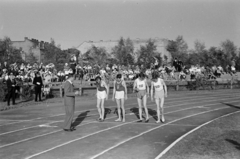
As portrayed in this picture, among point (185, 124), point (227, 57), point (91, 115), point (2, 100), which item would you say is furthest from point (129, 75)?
point (227, 57)

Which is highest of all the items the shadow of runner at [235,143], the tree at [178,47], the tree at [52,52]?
the tree at [178,47]

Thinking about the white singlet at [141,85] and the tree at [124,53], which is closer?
the white singlet at [141,85]

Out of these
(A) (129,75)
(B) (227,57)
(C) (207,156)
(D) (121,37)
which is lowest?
(C) (207,156)

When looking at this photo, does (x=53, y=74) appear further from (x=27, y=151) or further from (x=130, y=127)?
(x=27, y=151)

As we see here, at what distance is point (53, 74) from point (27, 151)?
19638 millimetres

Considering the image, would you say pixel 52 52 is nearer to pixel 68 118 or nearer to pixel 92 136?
pixel 68 118

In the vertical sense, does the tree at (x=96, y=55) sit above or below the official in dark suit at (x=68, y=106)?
above

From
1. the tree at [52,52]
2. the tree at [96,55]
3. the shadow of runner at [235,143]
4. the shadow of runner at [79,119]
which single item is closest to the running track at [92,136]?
the shadow of runner at [79,119]

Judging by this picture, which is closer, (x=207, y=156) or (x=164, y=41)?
(x=207, y=156)

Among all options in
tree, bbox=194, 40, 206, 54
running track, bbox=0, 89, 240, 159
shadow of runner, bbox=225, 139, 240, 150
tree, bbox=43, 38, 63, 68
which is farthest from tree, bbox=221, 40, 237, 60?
shadow of runner, bbox=225, 139, 240, 150

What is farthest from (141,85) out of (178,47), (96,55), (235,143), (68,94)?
(178,47)

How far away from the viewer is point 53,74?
26.6m

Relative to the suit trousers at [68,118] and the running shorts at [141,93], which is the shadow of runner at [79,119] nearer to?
the suit trousers at [68,118]

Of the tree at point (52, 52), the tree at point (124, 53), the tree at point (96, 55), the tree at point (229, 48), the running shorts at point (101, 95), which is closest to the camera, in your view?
the running shorts at point (101, 95)
